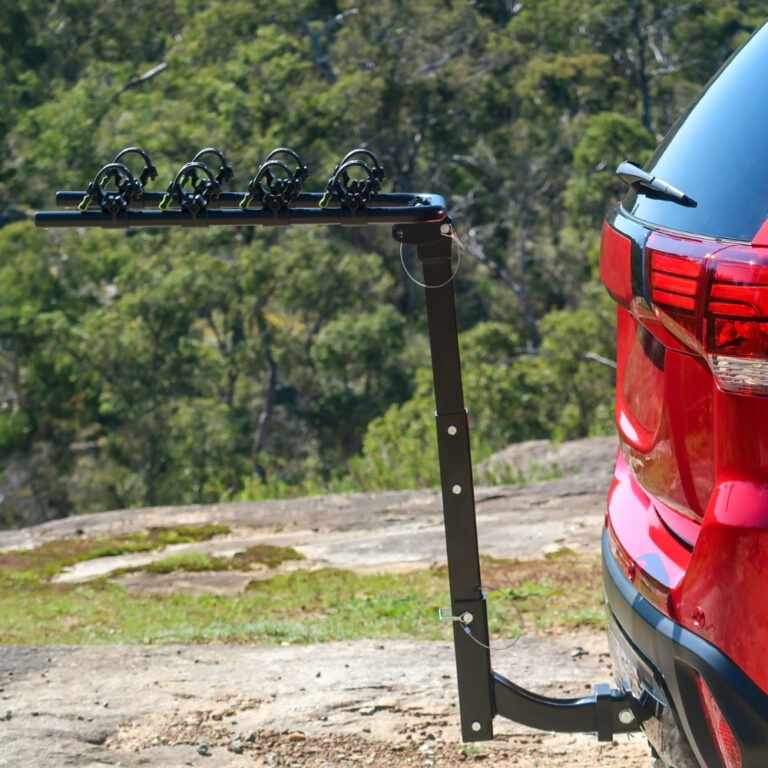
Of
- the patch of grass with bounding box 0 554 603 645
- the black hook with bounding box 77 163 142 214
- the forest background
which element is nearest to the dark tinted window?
the black hook with bounding box 77 163 142 214

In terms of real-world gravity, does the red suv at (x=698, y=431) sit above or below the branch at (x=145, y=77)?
below

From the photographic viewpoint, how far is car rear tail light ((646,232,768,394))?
1.84 metres

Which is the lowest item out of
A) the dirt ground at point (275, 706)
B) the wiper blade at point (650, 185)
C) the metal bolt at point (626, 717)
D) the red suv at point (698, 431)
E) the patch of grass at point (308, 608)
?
the patch of grass at point (308, 608)

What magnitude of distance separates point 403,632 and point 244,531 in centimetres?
464

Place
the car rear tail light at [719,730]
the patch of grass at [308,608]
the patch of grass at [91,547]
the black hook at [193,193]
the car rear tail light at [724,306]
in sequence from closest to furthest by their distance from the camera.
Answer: the car rear tail light at [724,306] → the car rear tail light at [719,730] → the black hook at [193,193] → the patch of grass at [308,608] → the patch of grass at [91,547]

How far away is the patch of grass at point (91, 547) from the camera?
8.75 metres

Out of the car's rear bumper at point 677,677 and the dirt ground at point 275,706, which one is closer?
the car's rear bumper at point 677,677

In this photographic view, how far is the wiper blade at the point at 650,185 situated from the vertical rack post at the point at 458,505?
486mm

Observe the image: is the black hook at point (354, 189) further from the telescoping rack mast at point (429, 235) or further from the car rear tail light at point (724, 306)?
the car rear tail light at point (724, 306)

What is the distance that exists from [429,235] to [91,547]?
23.7 ft

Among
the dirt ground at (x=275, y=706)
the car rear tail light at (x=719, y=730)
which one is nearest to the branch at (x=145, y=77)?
the dirt ground at (x=275, y=706)

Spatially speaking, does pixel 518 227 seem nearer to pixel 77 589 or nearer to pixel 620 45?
pixel 620 45

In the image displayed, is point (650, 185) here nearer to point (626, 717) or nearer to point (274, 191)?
point (274, 191)

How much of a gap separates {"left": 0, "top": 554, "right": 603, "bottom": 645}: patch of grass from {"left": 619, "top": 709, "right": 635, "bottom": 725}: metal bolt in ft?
7.36
